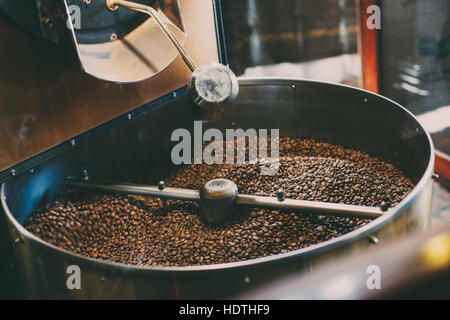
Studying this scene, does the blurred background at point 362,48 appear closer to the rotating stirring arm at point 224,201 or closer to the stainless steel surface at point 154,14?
the rotating stirring arm at point 224,201

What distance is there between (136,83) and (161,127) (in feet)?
2.03

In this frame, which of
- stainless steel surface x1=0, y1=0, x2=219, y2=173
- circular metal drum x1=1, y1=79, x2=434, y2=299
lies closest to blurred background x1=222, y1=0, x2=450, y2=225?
circular metal drum x1=1, y1=79, x2=434, y2=299

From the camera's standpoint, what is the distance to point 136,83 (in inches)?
58.4

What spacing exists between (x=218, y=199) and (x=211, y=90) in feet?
1.41

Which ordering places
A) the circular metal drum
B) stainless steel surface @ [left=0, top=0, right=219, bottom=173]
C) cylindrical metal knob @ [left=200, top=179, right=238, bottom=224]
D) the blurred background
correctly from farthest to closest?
1. the blurred background
2. cylindrical metal knob @ [left=200, top=179, right=238, bottom=224]
3. stainless steel surface @ [left=0, top=0, right=219, bottom=173]
4. the circular metal drum

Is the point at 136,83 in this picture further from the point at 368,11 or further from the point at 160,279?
the point at 368,11

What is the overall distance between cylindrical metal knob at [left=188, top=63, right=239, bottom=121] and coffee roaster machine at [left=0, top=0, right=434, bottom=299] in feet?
0.15

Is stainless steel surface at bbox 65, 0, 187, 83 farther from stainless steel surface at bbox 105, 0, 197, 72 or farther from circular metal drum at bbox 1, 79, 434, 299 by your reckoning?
circular metal drum at bbox 1, 79, 434, 299

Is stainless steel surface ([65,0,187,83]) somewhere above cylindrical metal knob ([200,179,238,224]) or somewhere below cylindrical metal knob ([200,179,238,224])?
above

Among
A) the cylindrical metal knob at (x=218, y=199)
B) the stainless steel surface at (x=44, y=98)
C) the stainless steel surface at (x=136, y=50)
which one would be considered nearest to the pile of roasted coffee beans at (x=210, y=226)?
the cylindrical metal knob at (x=218, y=199)

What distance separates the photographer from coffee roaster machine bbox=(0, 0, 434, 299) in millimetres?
905

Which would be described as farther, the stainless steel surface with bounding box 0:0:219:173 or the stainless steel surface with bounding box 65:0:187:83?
the stainless steel surface with bounding box 65:0:187:83

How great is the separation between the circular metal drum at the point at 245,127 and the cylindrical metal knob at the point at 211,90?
44 cm

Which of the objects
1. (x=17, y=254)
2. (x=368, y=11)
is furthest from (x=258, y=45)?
(x=17, y=254)
